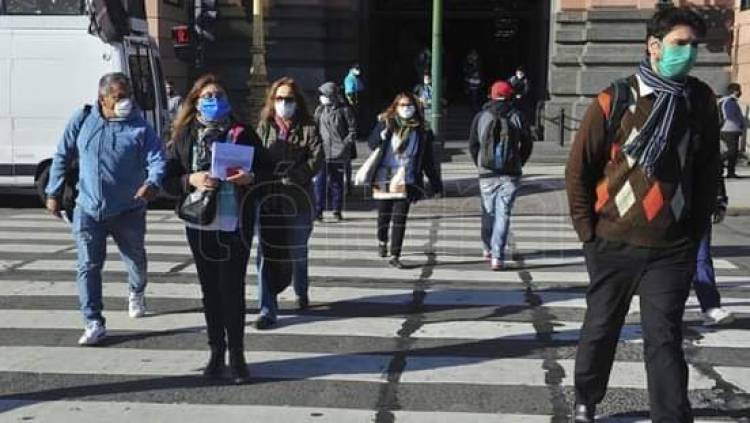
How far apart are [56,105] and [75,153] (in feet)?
27.1

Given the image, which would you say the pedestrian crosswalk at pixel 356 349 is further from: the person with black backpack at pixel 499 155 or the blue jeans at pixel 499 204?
the person with black backpack at pixel 499 155

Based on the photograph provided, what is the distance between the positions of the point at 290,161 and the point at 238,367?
1974mm

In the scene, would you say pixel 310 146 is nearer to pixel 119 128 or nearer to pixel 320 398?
pixel 119 128

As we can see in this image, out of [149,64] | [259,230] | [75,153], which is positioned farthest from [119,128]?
[149,64]

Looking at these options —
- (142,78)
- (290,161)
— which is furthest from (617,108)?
(142,78)

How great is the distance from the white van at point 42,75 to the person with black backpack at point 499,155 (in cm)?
666

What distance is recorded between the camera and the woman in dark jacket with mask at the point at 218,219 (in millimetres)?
5902

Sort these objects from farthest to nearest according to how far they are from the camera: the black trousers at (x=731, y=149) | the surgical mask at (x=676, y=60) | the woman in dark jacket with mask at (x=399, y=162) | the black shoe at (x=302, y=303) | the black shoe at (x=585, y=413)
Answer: the black trousers at (x=731, y=149), the woman in dark jacket with mask at (x=399, y=162), the black shoe at (x=302, y=303), the black shoe at (x=585, y=413), the surgical mask at (x=676, y=60)

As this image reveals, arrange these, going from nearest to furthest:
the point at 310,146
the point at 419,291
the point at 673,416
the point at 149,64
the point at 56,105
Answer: the point at 673,416, the point at 310,146, the point at 419,291, the point at 56,105, the point at 149,64

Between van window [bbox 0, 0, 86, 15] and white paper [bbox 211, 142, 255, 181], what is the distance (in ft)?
32.4

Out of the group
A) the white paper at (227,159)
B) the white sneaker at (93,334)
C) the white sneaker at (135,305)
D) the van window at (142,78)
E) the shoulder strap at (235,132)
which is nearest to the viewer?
the white paper at (227,159)

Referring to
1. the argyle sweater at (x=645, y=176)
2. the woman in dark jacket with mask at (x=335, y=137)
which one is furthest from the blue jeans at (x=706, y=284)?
the woman in dark jacket with mask at (x=335, y=137)

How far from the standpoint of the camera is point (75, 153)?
6973 millimetres

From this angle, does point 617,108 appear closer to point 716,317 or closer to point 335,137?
point 716,317
